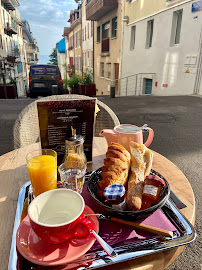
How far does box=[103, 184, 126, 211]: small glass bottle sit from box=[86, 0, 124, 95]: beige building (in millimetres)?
12678

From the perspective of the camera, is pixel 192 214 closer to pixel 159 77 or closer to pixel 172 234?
pixel 172 234

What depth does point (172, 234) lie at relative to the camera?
70cm

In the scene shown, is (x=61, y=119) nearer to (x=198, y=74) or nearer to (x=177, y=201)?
(x=177, y=201)

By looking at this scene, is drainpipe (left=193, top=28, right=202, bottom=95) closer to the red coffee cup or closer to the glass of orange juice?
the glass of orange juice

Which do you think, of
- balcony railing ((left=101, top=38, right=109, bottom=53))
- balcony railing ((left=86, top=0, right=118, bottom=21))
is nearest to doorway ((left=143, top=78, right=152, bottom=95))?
balcony railing ((left=101, top=38, right=109, bottom=53))

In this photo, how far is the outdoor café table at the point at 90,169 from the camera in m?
0.65

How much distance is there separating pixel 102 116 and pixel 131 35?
37.1 ft

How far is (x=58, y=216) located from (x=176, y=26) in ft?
32.9

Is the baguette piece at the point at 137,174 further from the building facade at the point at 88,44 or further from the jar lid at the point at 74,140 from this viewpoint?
the building facade at the point at 88,44

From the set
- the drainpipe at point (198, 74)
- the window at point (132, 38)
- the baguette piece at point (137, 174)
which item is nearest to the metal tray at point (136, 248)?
the baguette piece at point (137, 174)

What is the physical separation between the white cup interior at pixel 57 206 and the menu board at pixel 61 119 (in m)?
0.42

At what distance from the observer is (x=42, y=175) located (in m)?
0.90

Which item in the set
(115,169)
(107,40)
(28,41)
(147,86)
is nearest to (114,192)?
(115,169)

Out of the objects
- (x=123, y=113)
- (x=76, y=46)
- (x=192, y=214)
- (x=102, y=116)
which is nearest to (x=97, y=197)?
(x=192, y=214)
